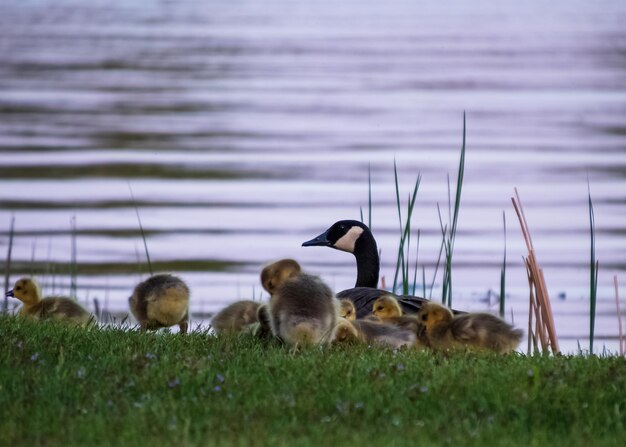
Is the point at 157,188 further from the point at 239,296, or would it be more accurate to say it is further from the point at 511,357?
the point at 511,357

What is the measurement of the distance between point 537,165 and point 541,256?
398 cm

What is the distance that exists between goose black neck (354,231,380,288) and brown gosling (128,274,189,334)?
2.07 meters

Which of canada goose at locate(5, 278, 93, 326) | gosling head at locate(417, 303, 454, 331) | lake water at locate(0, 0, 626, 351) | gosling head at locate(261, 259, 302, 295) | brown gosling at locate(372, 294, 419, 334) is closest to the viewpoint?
gosling head at locate(417, 303, 454, 331)

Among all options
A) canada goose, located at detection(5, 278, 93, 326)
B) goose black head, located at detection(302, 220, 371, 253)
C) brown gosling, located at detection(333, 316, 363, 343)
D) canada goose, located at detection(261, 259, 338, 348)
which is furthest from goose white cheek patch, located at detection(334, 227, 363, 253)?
canada goose, located at detection(261, 259, 338, 348)

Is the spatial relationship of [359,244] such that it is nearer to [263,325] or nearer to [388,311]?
[388,311]

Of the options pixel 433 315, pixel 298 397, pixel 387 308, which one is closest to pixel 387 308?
pixel 387 308

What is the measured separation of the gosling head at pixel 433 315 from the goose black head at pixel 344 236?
8.82ft

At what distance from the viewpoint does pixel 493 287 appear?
38.8ft

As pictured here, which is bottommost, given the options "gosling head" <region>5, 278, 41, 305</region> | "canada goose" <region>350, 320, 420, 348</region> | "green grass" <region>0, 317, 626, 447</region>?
"green grass" <region>0, 317, 626, 447</region>

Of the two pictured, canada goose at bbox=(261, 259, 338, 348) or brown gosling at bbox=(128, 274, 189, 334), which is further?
brown gosling at bbox=(128, 274, 189, 334)

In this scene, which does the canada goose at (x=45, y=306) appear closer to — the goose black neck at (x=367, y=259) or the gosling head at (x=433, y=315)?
the gosling head at (x=433, y=315)

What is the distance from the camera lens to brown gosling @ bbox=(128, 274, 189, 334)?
26.9ft

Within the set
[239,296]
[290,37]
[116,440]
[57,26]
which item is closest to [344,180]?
[239,296]

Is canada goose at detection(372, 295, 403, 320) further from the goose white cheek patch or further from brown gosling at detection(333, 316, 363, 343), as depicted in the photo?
the goose white cheek patch
